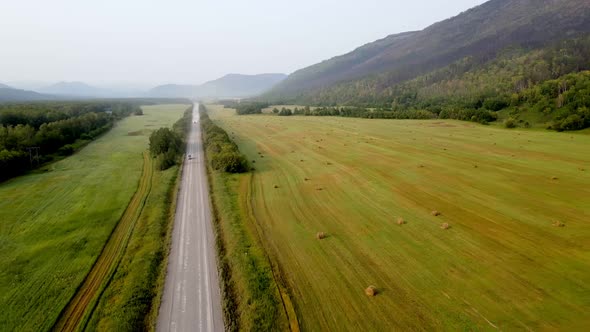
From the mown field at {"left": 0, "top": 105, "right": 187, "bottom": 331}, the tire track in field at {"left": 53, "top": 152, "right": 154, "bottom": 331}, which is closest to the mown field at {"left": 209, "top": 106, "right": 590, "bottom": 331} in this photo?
the tire track in field at {"left": 53, "top": 152, "right": 154, "bottom": 331}

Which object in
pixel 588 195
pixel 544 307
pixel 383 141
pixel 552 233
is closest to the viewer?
pixel 544 307

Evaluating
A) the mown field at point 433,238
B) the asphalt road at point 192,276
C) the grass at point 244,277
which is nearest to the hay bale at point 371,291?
the mown field at point 433,238

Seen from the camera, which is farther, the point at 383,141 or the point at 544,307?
the point at 383,141

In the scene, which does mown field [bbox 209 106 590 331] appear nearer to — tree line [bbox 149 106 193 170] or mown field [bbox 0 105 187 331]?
mown field [bbox 0 105 187 331]

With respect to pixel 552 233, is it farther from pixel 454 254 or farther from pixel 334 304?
pixel 334 304

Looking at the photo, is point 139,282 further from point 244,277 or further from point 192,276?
point 244,277

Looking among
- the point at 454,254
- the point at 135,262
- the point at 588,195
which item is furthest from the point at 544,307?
the point at 135,262

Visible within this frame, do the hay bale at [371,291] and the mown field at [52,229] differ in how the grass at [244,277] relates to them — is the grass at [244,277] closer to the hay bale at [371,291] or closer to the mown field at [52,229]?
the hay bale at [371,291]
